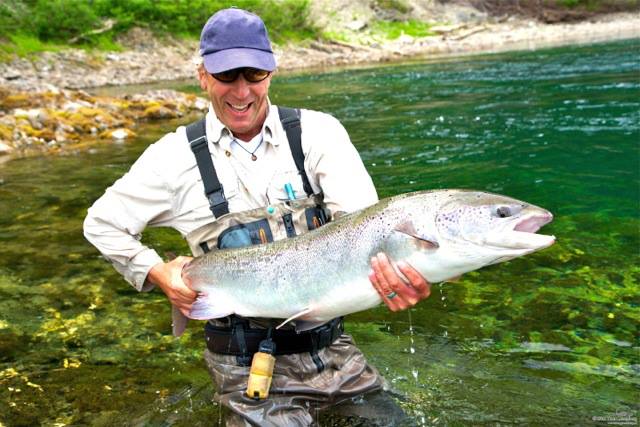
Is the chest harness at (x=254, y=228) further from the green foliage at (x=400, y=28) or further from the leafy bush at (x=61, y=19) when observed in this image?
the green foliage at (x=400, y=28)

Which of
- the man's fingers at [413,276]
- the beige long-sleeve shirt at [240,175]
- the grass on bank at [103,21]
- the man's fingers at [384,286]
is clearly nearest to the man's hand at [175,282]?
the beige long-sleeve shirt at [240,175]

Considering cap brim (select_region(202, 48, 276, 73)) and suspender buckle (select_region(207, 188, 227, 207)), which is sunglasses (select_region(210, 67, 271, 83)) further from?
suspender buckle (select_region(207, 188, 227, 207))

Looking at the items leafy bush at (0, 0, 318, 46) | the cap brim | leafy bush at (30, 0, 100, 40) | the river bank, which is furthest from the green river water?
leafy bush at (30, 0, 100, 40)

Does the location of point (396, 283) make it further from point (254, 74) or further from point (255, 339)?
point (254, 74)

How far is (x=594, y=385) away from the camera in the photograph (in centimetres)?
449

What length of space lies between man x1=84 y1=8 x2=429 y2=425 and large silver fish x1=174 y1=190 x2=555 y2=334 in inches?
6.2

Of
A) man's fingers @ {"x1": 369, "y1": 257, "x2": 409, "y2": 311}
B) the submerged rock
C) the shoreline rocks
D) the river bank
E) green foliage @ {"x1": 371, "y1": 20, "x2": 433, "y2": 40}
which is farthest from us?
green foliage @ {"x1": 371, "y1": 20, "x2": 433, "y2": 40}

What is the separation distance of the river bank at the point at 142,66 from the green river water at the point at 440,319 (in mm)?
2590

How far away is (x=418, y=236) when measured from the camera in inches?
115

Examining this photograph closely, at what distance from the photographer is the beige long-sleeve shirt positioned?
3.41 meters

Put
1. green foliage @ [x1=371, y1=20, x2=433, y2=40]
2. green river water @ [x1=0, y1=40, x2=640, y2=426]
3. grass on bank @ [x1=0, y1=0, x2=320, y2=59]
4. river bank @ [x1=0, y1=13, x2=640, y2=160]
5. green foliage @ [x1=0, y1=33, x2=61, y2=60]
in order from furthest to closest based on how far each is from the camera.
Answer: green foliage @ [x1=371, y1=20, x2=433, y2=40], grass on bank @ [x1=0, y1=0, x2=320, y2=59], green foliage @ [x1=0, y1=33, x2=61, y2=60], river bank @ [x1=0, y1=13, x2=640, y2=160], green river water @ [x1=0, y1=40, x2=640, y2=426]

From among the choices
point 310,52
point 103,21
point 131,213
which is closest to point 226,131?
point 131,213

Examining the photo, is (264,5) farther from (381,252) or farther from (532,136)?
(381,252)

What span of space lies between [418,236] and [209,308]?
1224 mm
